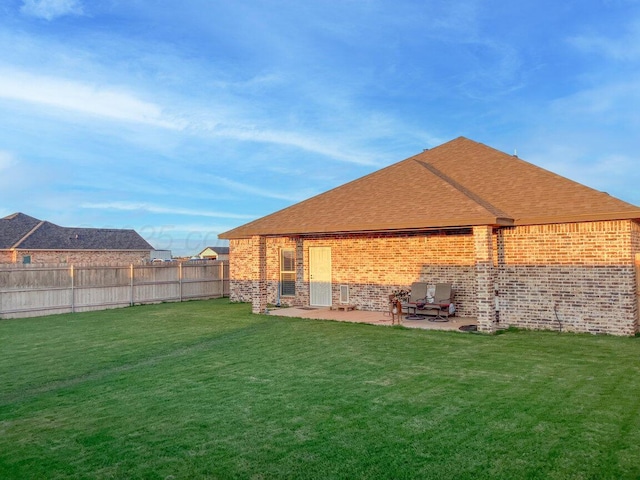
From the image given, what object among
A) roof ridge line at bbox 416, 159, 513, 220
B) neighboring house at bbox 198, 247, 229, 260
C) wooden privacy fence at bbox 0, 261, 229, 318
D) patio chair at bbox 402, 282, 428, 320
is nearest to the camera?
roof ridge line at bbox 416, 159, 513, 220

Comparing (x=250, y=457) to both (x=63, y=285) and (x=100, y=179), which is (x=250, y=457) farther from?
(x=100, y=179)

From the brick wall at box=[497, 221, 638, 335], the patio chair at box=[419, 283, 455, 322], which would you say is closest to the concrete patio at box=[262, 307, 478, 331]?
the patio chair at box=[419, 283, 455, 322]

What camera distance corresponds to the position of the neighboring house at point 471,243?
10.7 metres

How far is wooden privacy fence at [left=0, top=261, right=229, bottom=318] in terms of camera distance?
51.6 feet

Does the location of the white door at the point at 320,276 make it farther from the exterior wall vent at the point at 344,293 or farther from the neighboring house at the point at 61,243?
the neighboring house at the point at 61,243

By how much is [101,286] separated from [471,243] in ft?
45.1

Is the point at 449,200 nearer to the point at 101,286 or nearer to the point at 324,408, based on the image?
the point at 324,408

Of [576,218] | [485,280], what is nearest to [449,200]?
[485,280]

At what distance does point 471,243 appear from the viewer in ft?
44.5

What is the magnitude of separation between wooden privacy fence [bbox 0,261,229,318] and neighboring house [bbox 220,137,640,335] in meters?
4.52

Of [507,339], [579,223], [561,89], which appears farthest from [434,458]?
[561,89]

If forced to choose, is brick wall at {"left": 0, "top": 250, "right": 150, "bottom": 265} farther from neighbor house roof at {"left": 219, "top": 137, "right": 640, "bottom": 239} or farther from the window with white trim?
neighbor house roof at {"left": 219, "top": 137, "right": 640, "bottom": 239}

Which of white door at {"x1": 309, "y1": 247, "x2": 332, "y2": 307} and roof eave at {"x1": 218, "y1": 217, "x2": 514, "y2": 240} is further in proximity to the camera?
white door at {"x1": 309, "y1": 247, "x2": 332, "y2": 307}

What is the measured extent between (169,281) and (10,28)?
35.6 feet
